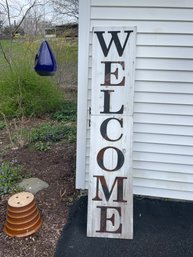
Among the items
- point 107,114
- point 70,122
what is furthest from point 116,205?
point 70,122

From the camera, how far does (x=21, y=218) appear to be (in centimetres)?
208

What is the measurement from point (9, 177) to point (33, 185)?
0.28m

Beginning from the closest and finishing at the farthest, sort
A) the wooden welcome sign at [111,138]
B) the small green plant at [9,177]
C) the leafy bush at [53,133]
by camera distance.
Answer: the wooden welcome sign at [111,138] → the small green plant at [9,177] → the leafy bush at [53,133]

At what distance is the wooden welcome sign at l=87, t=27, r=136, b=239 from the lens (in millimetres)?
2104

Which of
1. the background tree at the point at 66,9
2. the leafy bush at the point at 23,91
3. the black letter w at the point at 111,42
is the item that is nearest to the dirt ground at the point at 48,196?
the leafy bush at the point at 23,91

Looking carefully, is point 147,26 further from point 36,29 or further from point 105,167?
point 36,29

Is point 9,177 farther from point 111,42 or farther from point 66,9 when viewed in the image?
point 66,9

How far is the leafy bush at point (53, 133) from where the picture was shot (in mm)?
4059

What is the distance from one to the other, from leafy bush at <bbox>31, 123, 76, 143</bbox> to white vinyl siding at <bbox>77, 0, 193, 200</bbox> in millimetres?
1551

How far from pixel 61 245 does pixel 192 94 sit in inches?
61.0

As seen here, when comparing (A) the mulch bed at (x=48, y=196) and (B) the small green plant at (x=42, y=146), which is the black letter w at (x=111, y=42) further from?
(B) the small green plant at (x=42, y=146)

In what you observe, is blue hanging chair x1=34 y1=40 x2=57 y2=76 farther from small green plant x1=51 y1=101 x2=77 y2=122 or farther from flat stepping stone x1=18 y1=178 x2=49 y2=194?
small green plant x1=51 y1=101 x2=77 y2=122

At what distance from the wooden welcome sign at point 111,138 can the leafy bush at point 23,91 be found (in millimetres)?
3083

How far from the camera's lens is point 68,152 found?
359 cm
